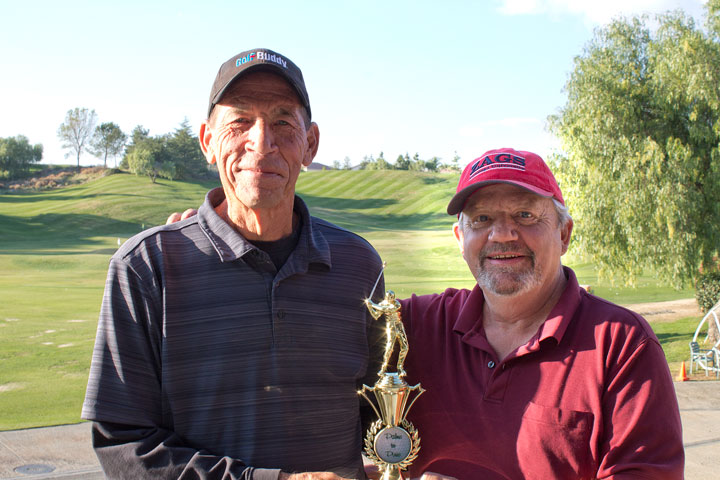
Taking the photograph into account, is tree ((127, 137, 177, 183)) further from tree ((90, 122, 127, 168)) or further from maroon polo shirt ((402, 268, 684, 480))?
maroon polo shirt ((402, 268, 684, 480))

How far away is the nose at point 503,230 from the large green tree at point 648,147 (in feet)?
41.5

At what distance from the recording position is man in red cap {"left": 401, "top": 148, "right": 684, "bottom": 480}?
2.04m

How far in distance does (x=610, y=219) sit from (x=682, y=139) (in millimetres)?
2438

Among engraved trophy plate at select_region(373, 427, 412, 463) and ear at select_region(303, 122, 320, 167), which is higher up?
ear at select_region(303, 122, 320, 167)

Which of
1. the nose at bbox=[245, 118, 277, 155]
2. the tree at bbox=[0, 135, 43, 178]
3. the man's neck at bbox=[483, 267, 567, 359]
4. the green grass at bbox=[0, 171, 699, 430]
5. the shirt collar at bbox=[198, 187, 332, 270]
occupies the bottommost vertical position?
the green grass at bbox=[0, 171, 699, 430]

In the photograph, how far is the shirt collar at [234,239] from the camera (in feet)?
7.18

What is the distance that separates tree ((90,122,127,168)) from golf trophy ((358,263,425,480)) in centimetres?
6454

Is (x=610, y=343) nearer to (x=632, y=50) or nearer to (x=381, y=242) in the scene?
(x=632, y=50)

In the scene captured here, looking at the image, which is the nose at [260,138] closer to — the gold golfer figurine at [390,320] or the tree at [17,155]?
the gold golfer figurine at [390,320]

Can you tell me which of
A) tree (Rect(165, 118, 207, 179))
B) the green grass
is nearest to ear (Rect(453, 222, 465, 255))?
the green grass

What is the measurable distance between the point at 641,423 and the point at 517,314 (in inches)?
23.8

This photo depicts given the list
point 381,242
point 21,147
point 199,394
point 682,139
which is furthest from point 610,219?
point 21,147

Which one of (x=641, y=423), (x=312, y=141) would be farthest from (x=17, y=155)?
(x=641, y=423)

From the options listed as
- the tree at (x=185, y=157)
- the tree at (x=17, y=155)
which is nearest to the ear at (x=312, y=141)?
the tree at (x=17, y=155)
